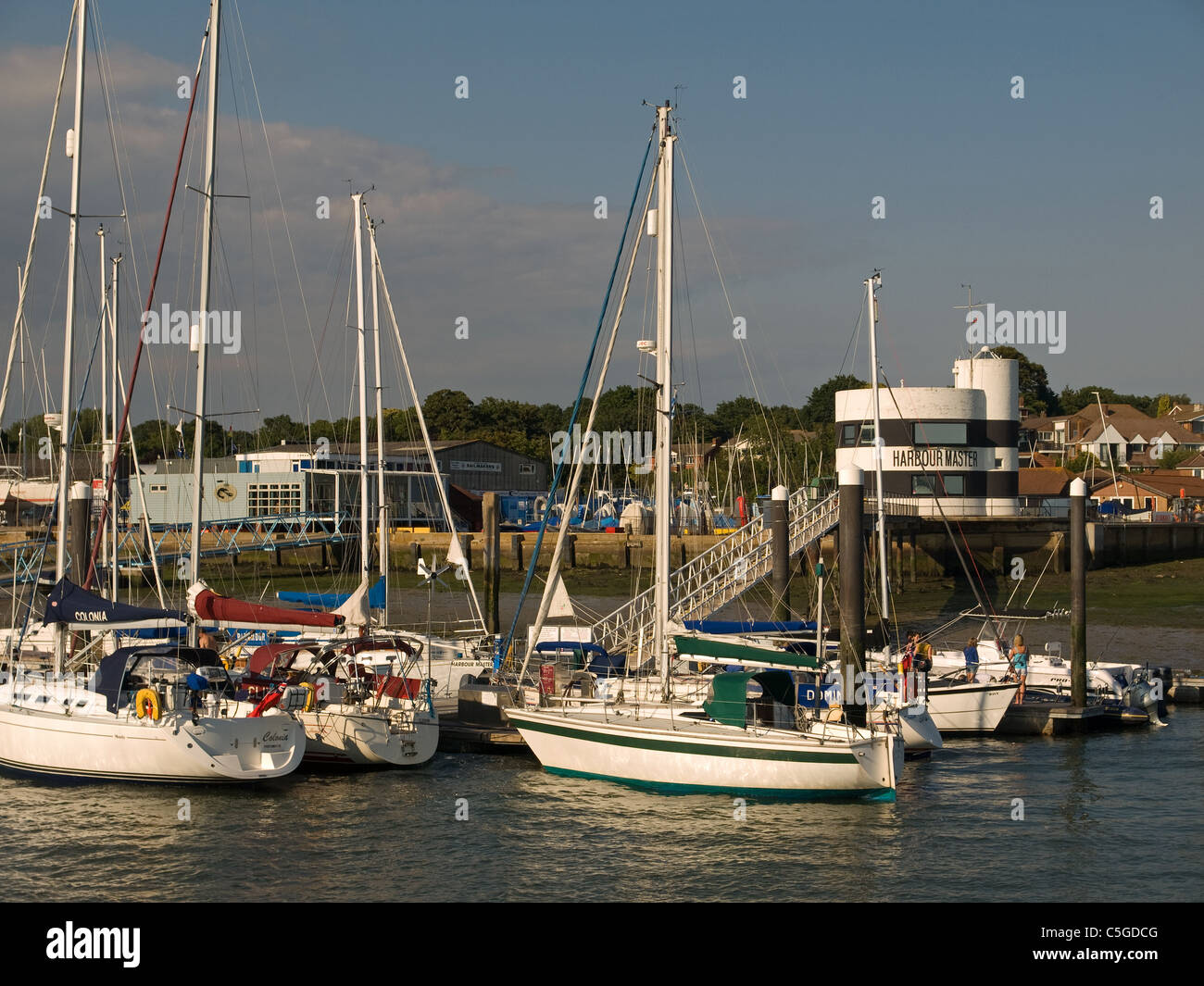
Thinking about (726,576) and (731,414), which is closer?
(726,576)

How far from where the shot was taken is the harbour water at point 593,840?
19219 mm

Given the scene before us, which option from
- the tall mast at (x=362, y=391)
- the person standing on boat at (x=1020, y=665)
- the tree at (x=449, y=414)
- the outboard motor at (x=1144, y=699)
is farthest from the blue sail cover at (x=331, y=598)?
the tree at (x=449, y=414)

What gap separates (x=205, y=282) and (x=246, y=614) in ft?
24.7

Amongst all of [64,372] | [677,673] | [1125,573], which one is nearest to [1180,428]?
[1125,573]

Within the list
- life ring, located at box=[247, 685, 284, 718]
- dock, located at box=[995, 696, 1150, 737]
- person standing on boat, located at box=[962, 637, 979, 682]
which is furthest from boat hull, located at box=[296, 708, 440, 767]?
dock, located at box=[995, 696, 1150, 737]

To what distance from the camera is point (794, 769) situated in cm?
2377

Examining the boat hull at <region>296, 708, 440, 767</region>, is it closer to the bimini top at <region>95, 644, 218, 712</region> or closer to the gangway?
the bimini top at <region>95, 644, 218, 712</region>

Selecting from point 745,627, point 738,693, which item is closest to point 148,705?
point 738,693

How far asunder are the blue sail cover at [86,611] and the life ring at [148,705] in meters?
3.73

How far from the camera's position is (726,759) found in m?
24.2

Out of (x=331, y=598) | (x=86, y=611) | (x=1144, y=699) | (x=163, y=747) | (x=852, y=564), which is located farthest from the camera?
(x=331, y=598)

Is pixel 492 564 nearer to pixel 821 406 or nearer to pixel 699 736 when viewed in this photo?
pixel 699 736
